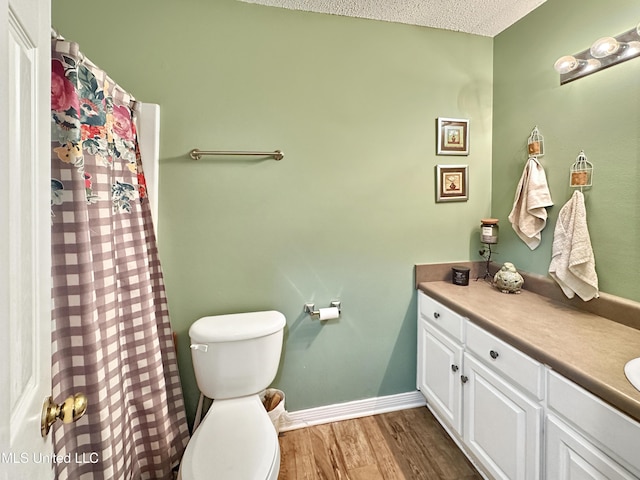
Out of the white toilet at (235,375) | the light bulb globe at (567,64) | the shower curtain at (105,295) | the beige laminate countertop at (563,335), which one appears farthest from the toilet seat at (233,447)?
the light bulb globe at (567,64)

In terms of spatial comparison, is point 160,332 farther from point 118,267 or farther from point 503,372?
point 503,372

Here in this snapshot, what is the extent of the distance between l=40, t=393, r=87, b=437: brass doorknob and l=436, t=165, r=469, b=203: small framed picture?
6.29 ft

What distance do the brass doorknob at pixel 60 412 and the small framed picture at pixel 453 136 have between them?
201 cm

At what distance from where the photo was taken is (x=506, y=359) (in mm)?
1216

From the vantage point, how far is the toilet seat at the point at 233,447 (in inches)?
42.6

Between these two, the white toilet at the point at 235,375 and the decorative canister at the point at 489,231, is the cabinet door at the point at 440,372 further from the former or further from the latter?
the white toilet at the point at 235,375

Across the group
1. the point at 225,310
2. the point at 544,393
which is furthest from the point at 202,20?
the point at 544,393

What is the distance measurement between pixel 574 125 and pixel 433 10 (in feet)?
3.22

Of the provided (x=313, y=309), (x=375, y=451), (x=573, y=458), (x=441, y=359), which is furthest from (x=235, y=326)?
(x=573, y=458)

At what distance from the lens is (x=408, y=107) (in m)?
1.86

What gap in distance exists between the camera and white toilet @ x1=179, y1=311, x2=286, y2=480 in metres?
1.22

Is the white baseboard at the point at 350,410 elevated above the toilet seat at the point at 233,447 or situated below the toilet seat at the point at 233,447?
below

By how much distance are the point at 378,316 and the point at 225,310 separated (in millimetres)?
934

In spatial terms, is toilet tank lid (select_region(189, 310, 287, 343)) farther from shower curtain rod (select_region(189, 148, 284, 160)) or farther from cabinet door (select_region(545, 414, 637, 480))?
cabinet door (select_region(545, 414, 637, 480))
